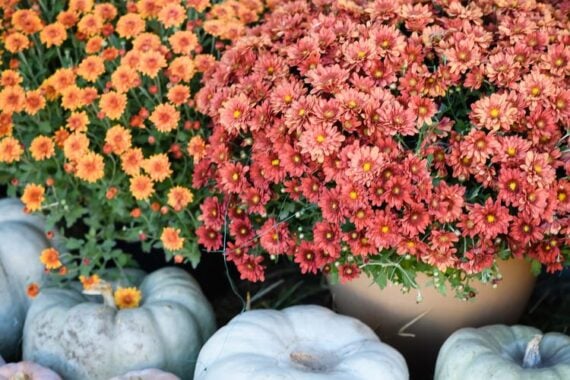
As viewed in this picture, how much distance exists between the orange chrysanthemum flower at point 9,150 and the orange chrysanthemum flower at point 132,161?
310 millimetres

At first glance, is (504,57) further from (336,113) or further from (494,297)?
(494,297)

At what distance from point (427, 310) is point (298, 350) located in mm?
392

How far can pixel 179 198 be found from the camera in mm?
2109

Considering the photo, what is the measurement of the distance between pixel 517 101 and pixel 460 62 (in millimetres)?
162

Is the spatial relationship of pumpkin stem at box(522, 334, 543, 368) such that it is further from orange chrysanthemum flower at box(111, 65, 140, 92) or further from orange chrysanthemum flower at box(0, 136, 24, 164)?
orange chrysanthemum flower at box(0, 136, 24, 164)

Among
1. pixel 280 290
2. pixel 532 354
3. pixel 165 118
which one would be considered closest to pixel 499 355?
pixel 532 354

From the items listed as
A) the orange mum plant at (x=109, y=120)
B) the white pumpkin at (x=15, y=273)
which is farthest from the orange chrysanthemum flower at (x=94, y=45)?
the white pumpkin at (x=15, y=273)

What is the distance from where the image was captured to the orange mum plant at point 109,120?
7.02 ft

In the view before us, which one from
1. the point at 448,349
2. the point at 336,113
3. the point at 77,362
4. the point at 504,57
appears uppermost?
the point at 504,57

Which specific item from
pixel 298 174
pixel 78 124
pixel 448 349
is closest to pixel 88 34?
pixel 78 124

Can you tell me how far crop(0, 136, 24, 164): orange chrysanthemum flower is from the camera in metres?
2.18

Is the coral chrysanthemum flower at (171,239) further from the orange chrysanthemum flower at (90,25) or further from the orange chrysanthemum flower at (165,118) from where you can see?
the orange chrysanthemum flower at (90,25)

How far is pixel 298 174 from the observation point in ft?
5.90

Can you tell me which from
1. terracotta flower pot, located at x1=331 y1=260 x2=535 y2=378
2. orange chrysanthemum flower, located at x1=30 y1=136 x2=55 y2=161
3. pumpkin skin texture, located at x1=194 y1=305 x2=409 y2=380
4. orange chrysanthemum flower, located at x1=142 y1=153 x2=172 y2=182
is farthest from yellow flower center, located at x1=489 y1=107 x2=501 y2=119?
orange chrysanthemum flower, located at x1=30 y1=136 x2=55 y2=161
